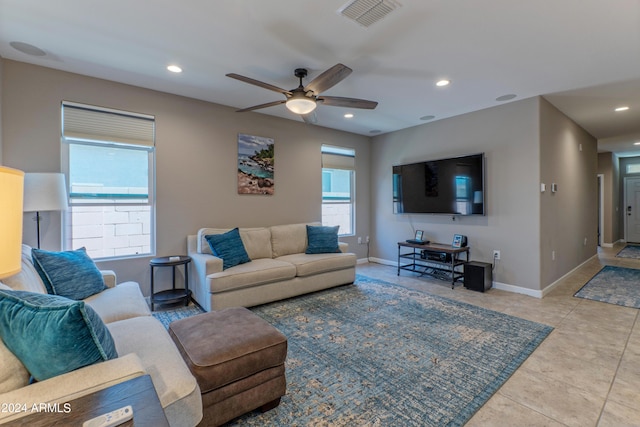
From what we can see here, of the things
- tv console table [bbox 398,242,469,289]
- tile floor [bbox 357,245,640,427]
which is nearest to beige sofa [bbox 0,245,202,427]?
tile floor [bbox 357,245,640,427]

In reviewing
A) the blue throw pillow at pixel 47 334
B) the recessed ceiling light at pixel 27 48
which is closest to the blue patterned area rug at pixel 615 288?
the blue throw pillow at pixel 47 334

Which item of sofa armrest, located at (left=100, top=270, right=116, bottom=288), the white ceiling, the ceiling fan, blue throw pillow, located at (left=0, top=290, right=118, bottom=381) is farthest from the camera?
sofa armrest, located at (left=100, top=270, right=116, bottom=288)

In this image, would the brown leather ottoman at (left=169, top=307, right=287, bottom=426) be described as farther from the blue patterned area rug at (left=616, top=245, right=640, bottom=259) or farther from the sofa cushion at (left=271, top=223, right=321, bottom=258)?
the blue patterned area rug at (left=616, top=245, right=640, bottom=259)

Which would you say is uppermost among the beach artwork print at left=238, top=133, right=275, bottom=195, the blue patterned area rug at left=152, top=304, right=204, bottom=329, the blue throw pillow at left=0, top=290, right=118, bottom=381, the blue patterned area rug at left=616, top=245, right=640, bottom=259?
the beach artwork print at left=238, top=133, right=275, bottom=195

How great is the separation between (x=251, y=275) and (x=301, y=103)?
194 cm

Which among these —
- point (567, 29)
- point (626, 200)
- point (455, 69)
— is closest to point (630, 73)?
point (567, 29)

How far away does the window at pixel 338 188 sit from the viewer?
5.44 meters

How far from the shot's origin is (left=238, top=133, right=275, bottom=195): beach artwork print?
4324 millimetres

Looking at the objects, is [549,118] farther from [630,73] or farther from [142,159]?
[142,159]

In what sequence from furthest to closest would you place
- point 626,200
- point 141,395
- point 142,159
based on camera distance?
point 626,200 → point 142,159 → point 141,395

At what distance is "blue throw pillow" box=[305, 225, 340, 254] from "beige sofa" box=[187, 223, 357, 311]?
0.10 metres

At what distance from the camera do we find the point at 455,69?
9.90 feet

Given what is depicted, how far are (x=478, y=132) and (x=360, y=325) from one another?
3.37 metres

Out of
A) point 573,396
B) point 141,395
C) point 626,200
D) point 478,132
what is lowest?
point 573,396
